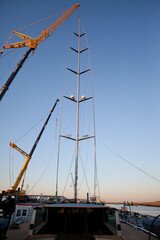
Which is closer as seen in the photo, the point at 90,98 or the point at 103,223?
the point at 103,223

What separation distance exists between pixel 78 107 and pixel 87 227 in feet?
44.9

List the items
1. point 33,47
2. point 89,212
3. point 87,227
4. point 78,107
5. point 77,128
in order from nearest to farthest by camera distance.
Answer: point 87,227, point 89,212, point 77,128, point 78,107, point 33,47

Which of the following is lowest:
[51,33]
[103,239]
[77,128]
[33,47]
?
[103,239]

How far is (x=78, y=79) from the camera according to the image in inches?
793

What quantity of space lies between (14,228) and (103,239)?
26.5 feet

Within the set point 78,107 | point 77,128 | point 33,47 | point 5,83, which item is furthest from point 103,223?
point 33,47

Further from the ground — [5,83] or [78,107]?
[5,83]

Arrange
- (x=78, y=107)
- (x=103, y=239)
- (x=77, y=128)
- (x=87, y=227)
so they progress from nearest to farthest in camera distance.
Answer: (x=103, y=239)
(x=87, y=227)
(x=77, y=128)
(x=78, y=107)

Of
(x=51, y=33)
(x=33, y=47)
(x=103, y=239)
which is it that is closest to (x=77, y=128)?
(x=103, y=239)

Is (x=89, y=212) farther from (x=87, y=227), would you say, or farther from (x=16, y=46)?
(x=16, y=46)

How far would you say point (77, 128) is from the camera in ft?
57.4

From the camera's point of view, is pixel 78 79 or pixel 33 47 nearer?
pixel 78 79

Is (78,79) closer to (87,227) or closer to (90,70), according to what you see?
(90,70)

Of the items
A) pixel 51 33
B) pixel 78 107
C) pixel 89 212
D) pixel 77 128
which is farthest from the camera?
pixel 51 33
